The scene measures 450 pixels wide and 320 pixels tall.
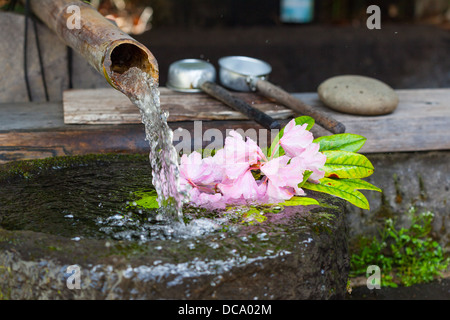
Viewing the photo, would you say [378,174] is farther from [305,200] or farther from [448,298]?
[305,200]

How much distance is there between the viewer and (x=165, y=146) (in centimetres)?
189

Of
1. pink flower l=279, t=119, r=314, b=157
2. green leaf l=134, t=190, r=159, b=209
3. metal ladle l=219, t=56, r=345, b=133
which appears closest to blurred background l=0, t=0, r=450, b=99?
metal ladle l=219, t=56, r=345, b=133

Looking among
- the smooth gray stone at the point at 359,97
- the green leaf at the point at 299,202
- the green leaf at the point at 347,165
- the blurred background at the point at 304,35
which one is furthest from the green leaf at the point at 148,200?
the blurred background at the point at 304,35

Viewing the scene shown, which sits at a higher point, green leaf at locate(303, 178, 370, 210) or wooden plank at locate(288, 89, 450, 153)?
green leaf at locate(303, 178, 370, 210)

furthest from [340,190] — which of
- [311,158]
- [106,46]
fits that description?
[106,46]

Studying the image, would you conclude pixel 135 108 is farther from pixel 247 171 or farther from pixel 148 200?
pixel 247 171

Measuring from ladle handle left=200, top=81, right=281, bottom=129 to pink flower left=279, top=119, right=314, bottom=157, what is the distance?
544 millimetres

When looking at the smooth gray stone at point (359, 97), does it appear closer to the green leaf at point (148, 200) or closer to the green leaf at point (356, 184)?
the green leaf at point (356, 184)

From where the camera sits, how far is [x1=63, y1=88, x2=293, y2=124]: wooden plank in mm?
2846

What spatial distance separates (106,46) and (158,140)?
0.37 m

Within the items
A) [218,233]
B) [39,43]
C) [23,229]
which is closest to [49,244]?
[23,229]

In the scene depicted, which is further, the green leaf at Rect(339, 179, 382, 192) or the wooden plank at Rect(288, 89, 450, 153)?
the wooden plank at Rect(288, 89, 450, 153)

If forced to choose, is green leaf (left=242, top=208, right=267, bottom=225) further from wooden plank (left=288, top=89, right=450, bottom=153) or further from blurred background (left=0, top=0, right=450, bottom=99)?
blurred background (left=0, top=0, right=450, bottom=99)
